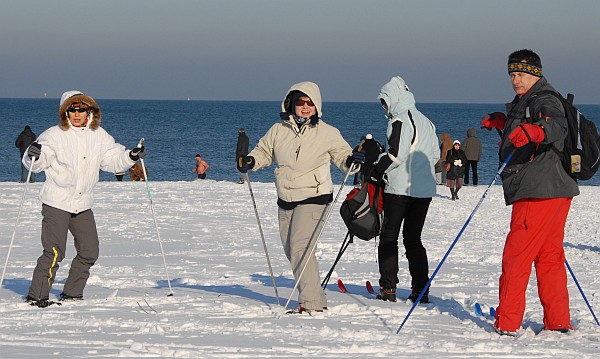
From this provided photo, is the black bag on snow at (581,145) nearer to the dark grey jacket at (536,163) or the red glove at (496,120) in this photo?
the dark grey jacket at (536,163)

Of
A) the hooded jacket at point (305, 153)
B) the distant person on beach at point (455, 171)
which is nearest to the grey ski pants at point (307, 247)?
the hooded jacket at point (305, 153)

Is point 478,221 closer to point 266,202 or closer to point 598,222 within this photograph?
point 598,222

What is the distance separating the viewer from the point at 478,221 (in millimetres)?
15242

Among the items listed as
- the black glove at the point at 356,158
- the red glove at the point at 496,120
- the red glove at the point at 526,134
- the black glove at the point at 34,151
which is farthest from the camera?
the black glove at the point at 34,151

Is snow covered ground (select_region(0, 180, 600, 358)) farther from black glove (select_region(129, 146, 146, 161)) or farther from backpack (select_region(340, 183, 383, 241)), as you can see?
black glove (select_region(129, 146, 146, 161))

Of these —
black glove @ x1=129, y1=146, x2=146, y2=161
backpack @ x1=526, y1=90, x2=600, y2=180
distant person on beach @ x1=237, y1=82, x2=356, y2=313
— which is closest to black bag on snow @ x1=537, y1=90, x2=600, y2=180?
backpack @ x1=526, y1=90, x2=600, y2=180

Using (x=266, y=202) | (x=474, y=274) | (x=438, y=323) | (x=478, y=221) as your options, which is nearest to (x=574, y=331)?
(x=438, y=323)

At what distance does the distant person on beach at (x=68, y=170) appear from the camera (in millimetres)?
7027

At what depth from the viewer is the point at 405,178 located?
7.03 meters

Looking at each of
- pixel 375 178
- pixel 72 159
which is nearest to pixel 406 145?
pixel 375 178

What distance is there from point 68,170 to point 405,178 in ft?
7.54

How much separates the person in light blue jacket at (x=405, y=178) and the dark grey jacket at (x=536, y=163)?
3.61 feet

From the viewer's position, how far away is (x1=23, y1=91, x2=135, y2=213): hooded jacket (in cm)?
702

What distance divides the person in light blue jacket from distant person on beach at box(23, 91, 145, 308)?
1739mm
